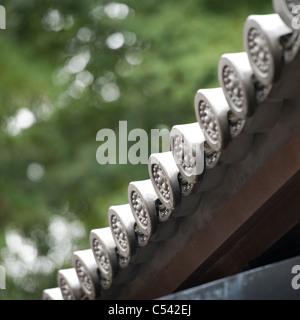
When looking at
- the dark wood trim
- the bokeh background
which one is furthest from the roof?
the bokeh background

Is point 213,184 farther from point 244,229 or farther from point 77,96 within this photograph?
point 77,96

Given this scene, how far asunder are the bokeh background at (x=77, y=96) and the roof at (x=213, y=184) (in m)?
3.37

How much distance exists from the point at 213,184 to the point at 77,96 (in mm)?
5034

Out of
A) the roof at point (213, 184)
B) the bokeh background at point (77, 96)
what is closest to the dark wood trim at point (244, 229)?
the roof at point (213, 184)

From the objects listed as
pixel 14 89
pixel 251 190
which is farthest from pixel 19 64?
pixel 251 190

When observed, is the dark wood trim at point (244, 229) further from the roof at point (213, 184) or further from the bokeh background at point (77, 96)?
the bokeh background at point (77, 96)

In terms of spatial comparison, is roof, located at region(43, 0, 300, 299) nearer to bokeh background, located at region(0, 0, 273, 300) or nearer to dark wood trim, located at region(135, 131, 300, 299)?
dark wood trim, located at region(135, 131, 300, 299)

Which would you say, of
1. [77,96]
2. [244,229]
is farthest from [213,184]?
[77,96]

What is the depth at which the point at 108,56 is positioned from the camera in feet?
20.6

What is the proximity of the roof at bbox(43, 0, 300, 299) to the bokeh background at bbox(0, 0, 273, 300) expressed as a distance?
3.37 meters

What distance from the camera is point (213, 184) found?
4.89 ft

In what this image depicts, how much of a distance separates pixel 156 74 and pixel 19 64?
1242 millimetres

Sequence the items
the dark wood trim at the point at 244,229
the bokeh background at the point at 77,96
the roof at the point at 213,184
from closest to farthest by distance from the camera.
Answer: the roof at the point at 213,184 → the dark wood trim at the point at 244,229 → the bokeh background at the point at 77,96

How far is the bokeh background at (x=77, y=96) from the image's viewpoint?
5.57 metres
